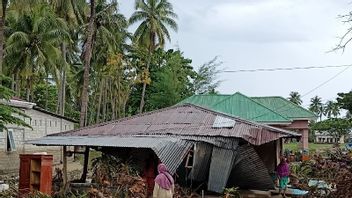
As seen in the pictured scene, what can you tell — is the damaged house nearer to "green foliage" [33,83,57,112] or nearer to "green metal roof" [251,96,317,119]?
"green metal roof" [251,96,317,119]

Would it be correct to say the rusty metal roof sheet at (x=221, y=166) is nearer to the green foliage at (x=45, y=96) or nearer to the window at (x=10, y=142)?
the window at (x=10, y=142)

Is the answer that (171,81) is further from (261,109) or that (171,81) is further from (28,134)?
(28,134)

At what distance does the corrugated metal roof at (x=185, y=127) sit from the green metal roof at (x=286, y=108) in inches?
569

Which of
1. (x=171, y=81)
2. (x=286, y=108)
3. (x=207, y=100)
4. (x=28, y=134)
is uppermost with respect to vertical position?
(x=171, y=81)

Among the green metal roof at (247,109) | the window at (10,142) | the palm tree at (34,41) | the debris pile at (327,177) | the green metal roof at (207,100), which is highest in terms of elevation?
the palm tree at (34,41)

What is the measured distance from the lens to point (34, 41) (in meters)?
31.6

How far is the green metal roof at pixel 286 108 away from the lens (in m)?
30.2

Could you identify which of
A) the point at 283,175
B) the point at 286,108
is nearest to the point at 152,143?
the point at 283,175

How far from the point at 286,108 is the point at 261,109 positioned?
3683mm

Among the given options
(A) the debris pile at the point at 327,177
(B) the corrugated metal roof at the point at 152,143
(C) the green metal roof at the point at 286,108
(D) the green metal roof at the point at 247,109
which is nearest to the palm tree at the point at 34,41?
(D) the green metal roof at the point at 247,109

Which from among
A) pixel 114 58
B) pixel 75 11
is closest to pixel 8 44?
pixel 75 11

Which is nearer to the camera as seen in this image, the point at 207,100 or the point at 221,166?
the point at 221,166

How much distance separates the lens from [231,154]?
14547mm

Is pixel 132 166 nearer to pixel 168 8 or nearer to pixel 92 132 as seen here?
pixel 92 132
